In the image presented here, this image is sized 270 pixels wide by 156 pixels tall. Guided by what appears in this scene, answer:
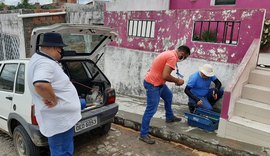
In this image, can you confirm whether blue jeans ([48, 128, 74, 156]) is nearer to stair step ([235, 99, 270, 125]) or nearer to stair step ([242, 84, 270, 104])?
stair step ([235, 99, 270, 125])

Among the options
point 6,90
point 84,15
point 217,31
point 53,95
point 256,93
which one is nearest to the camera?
point 53,95

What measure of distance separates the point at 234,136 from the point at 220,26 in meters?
2.31

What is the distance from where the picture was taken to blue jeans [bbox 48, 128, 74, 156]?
2.44 m

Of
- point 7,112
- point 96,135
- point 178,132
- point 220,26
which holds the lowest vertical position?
point 96,135

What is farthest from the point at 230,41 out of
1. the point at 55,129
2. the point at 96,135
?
the point at 55,129

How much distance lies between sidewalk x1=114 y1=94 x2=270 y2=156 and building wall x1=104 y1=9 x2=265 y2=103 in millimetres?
1182

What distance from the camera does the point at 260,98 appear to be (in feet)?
12.8

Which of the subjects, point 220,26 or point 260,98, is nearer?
point 260,98

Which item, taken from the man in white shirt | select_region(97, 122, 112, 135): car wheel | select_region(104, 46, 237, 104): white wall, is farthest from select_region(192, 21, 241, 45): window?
the man in white shirt

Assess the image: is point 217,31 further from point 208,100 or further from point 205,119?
point 205,119

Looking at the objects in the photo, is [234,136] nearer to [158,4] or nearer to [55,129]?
[55,129]

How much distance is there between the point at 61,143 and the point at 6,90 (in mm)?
1770

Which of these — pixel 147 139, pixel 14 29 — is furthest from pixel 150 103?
pixel 14 29

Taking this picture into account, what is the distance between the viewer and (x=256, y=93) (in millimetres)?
3945
